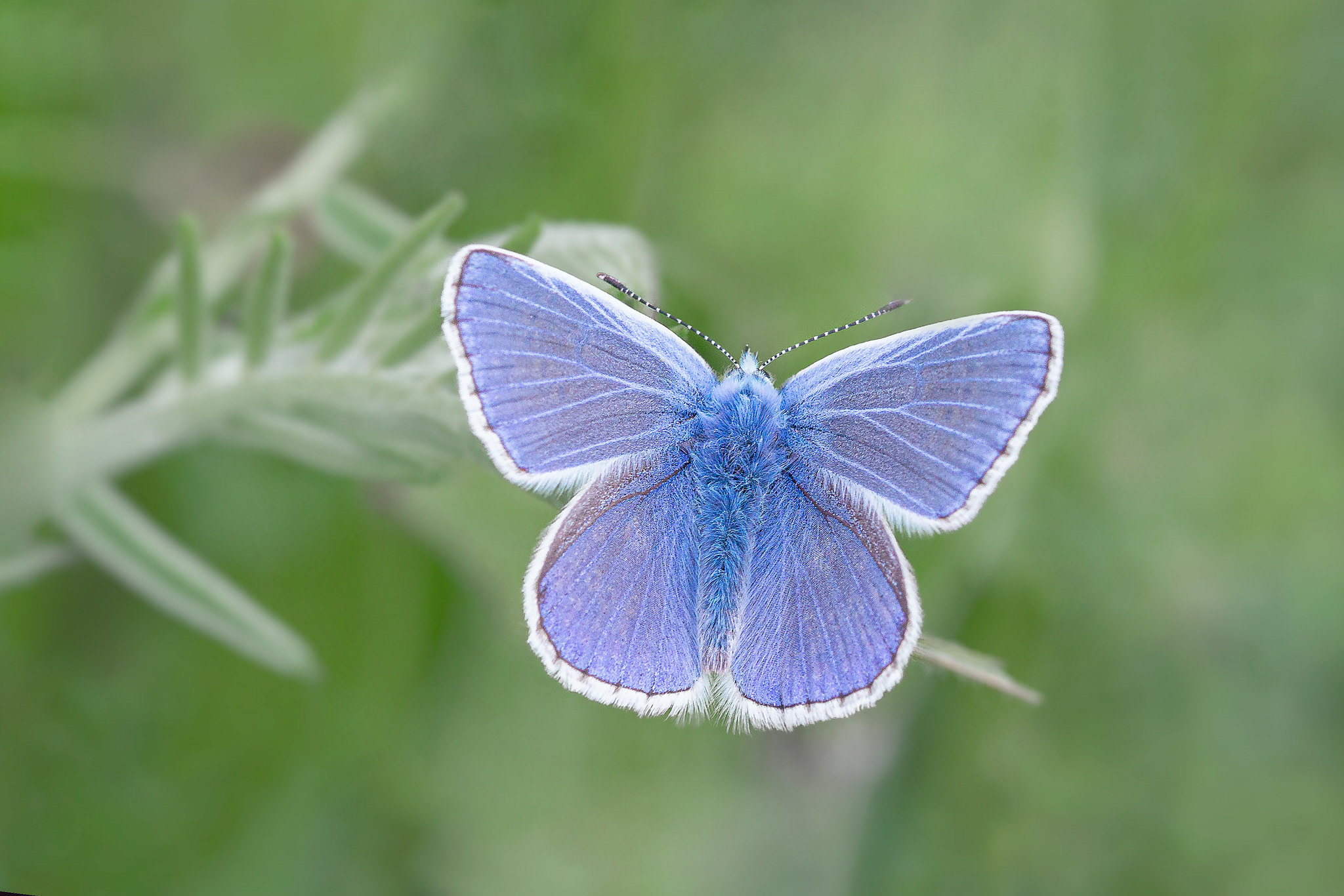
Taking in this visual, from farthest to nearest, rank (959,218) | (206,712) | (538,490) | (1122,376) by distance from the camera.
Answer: (1122,376), (959,218), (206,712), (538,490)

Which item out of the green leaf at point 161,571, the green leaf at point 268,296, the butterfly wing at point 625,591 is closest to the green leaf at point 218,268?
the green leaf at point 161,571

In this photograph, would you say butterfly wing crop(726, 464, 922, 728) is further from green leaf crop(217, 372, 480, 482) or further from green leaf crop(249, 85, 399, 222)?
green leaf crop(249, 85, 399, 222)

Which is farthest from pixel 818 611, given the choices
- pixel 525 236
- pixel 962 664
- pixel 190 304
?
pixel 190 304

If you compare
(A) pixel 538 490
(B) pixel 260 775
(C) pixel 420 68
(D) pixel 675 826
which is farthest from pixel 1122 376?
(B) pixel 260 775

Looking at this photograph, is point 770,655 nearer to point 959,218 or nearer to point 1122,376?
point 959,218

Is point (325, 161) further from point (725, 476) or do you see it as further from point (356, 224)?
point (725, 476)

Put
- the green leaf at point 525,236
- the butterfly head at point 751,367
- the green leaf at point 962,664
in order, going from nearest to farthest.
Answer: the green leaf at point 962,664 < the green leaf at point 525,236 < the butterfly head at point 751,367

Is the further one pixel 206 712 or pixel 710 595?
pixel 206 712

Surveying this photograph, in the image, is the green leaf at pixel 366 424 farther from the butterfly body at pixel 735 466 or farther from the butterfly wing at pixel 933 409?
the butterfly wing at pixel 933 409
